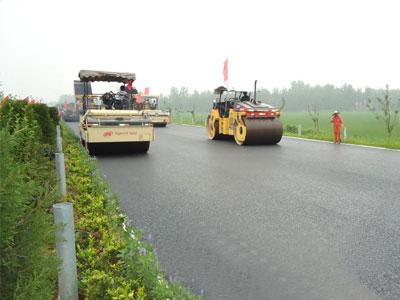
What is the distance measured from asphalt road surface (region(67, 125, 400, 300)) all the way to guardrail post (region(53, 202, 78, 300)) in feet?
3.36

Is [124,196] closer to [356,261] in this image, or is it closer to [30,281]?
[356,261]

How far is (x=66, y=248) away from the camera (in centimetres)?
271

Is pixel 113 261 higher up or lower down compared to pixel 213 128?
lower down

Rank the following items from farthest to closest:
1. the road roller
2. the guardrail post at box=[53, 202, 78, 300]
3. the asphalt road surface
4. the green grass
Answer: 1. the green grass
2. the road roller
3. the asphalt road surface
4. the guardrail post at box=[53, 202, 78, 300]

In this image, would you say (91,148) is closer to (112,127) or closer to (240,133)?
(112,127)

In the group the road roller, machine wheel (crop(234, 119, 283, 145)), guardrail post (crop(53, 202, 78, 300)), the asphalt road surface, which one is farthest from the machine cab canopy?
guardrail post (crop(53, 202, 78, 300))

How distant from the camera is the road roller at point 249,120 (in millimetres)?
15047

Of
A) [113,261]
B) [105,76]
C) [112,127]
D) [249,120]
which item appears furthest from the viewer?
[249,120]

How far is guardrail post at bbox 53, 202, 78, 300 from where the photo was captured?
2643 millimetres

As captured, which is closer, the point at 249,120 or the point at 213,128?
the point at 249,120

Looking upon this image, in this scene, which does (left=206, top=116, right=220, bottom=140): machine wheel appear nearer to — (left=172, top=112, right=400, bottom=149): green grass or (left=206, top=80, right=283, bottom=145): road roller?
(left=206, top=80, right=283, bottom=145): road roller

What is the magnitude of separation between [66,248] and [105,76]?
487 inches

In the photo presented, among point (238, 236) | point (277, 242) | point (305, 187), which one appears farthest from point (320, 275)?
point (305, 187)

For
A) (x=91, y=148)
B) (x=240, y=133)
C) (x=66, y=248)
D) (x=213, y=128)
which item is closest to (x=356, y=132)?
(x=213, y=128)
